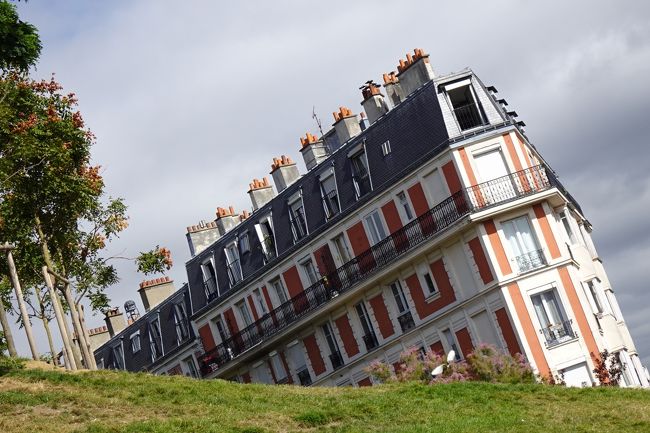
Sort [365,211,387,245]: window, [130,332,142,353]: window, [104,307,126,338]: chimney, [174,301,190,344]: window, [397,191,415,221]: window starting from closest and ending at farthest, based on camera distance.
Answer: [397,191,415,221]: window
[365,211,387,245]: window
[174,301,190,344]: window
[130,332,142,353]: window
[104,307,126,338]: chimney

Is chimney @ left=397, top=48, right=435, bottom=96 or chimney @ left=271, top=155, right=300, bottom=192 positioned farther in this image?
chimney @ left=271, top=155, right=300, bottom=192

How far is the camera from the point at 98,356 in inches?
3110

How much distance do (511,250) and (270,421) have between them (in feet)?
80.7

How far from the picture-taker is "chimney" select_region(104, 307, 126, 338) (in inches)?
3253

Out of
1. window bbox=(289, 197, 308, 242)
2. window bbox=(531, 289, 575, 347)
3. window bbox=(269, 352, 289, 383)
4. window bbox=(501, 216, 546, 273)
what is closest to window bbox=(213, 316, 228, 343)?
window bbox=(269, 352, 289, 383)

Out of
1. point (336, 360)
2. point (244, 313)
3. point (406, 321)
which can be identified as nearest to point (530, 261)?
point (406, 321)

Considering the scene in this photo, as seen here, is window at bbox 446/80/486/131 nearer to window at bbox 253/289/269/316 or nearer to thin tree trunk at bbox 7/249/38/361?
window at bbox 253/289/269/316

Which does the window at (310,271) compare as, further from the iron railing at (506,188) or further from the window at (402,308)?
the iron railing at (506,188)

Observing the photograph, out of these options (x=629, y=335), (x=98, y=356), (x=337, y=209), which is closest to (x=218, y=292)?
(x=337, y=209)

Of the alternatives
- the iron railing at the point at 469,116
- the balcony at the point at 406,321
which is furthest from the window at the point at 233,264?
the iron railing at the point at 469,116

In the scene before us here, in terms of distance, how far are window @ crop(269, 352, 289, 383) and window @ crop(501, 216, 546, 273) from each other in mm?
16490

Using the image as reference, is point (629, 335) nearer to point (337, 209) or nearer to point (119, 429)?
point (337, 209)

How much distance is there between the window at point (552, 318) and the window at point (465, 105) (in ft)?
25.6

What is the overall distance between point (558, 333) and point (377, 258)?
9677 millimetres
